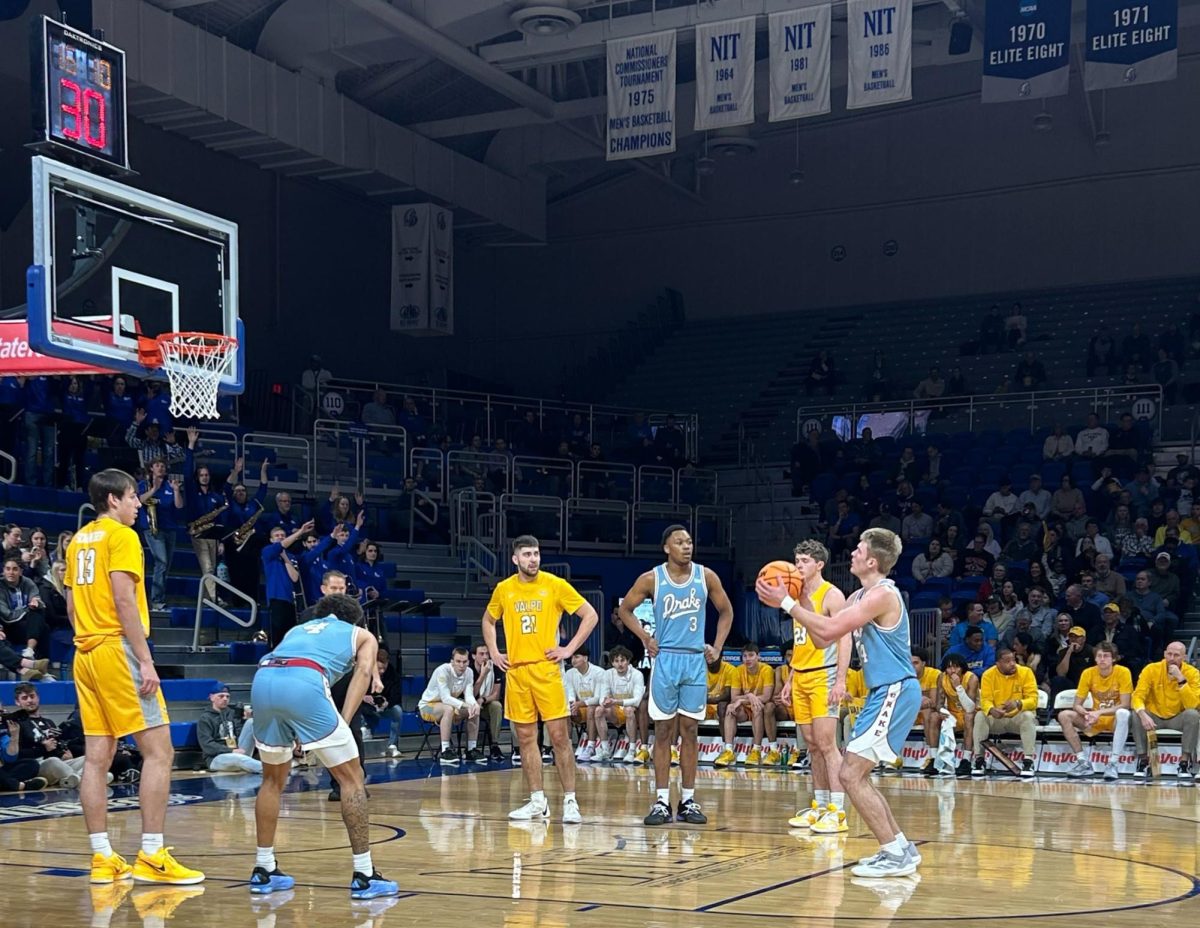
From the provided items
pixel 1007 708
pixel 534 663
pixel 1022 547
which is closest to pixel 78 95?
pixel 534 663

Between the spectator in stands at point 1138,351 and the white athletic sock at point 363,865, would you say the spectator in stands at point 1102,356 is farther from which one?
the white athletic sock at point 363,865

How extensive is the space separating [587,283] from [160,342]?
2367cm

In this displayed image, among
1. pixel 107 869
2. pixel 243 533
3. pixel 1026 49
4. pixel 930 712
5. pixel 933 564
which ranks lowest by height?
pixel 930 712

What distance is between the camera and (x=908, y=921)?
714cm

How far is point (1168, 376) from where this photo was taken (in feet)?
87.9

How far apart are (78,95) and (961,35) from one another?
16198 millimetres

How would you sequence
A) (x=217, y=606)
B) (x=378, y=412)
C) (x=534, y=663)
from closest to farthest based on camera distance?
(x=534, y=663) → (x=217, y=606) → (x=378, y=412)

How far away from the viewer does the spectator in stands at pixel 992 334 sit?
3033 centimetres

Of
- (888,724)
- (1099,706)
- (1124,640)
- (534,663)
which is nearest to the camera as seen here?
(888,724)

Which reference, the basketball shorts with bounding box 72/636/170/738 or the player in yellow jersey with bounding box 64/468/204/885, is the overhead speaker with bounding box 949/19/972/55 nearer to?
the player in yellow jersey with bounding box 64/468/204/885

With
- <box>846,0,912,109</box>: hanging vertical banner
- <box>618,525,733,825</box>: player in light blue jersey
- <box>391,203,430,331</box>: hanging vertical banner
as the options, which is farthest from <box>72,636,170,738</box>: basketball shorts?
<box>391,203,430,331</box>: hanging vertical banner

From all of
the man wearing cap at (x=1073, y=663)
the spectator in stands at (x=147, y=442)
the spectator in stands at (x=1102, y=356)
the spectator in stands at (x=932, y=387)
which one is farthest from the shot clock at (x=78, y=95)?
the spectator in stands at (x=1102, y=356)

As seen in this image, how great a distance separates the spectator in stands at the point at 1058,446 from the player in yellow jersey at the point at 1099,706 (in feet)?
28.0

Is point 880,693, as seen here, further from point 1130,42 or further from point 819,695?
point 1130,42
